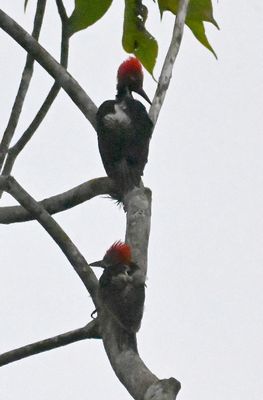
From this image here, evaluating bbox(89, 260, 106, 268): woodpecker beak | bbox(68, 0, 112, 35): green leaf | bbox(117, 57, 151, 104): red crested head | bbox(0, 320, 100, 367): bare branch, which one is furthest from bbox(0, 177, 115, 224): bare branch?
bbox(117, 57, 151, 104): red crested head

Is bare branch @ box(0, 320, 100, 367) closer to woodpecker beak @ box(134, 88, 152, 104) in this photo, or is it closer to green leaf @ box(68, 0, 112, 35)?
green leaf @ box(68, 0, 112, 35)

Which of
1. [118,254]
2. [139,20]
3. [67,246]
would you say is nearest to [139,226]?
[118,254]

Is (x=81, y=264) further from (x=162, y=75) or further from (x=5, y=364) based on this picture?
Result: (x=162, y=75)

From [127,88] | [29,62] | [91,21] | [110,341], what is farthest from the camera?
[127,88]

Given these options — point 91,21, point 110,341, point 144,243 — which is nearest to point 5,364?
point 110,341

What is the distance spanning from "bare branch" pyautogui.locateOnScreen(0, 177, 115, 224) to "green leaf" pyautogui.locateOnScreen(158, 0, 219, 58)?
0.86m

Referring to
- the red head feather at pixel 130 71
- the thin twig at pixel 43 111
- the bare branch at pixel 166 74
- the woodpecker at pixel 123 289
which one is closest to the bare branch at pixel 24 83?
the thin twig at pixel 43 111

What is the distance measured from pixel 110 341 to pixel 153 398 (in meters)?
0.86

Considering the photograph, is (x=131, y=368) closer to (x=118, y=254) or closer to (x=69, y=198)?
(x=118, y=254)

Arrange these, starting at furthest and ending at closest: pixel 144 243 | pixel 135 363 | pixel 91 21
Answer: pixel 91 21, pixel 144 243, pixel 135 363

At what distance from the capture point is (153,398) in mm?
3820

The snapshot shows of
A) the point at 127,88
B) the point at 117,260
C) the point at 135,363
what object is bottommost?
the point at 135,363

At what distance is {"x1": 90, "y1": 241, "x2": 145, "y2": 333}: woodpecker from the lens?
4969mm

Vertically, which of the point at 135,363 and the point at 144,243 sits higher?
the point at 144,243
